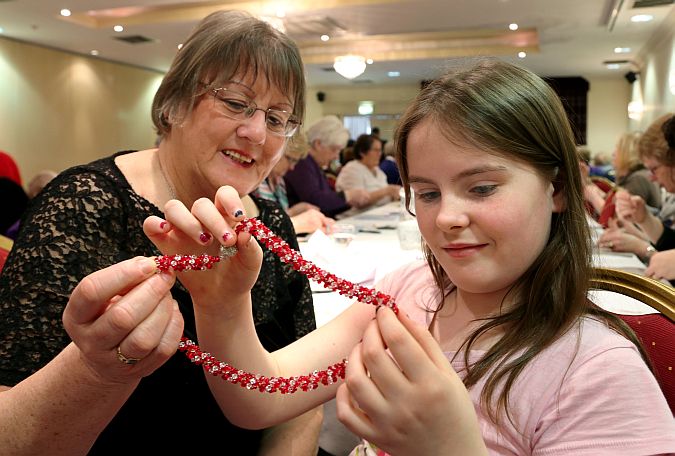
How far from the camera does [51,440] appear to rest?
3.37 feet

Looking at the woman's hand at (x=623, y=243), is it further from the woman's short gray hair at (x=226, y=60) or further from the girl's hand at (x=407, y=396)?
the girl's hand at (x=407, y=396)

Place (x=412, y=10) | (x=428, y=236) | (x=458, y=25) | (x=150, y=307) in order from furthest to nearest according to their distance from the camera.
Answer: (x=458, y=25) < (x=412, y=10) < (x=428, y=236) < (x=150, y=307)

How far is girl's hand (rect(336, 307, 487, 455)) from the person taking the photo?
74 centimetres

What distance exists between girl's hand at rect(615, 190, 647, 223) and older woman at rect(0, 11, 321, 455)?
247 centimetres

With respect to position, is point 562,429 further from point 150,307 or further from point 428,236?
point 150,307

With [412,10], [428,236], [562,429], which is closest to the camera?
[562,429]

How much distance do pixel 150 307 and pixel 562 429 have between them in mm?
679

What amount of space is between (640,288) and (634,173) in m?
4.52

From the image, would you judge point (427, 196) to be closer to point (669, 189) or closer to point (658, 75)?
point (669, 189)

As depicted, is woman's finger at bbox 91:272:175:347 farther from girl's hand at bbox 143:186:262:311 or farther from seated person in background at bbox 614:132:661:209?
seated person in background at bbox 614:132:661:209

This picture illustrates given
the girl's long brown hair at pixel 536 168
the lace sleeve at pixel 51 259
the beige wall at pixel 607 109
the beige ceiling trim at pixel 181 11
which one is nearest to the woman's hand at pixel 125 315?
the lace sleeve at pixel 51 259

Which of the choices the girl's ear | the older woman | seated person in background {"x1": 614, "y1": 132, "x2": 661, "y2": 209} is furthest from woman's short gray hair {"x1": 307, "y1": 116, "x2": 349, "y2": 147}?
the girl's ear

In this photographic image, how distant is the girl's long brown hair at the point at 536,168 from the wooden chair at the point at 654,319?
14cm

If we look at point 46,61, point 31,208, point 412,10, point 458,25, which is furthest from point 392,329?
point 46,61
